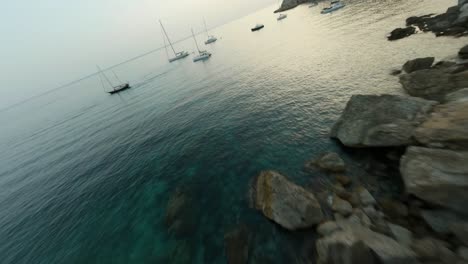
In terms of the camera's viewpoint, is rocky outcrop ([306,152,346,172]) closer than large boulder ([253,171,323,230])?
No

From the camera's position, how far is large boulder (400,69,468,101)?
1722 centimetres

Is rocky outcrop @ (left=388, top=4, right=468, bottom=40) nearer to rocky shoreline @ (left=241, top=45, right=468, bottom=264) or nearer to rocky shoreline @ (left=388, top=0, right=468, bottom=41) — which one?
rocky shoreline @ (left=388, top=0, right=468, bottom=41)

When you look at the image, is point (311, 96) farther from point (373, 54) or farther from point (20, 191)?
point (20, 191)

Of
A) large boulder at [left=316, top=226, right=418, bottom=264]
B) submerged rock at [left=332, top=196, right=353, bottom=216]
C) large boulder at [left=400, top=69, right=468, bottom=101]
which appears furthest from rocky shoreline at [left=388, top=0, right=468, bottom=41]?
large boulder at [left=316, top=226, right=418, bottom=264]

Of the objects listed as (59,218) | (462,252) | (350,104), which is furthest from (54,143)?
(462,252)

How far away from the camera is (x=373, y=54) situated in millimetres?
33406

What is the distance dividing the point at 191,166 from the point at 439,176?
19.4 m

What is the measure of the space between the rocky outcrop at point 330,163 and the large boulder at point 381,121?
2315mm

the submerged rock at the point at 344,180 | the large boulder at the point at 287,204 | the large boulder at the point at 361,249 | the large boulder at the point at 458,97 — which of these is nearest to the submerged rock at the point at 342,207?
the large boulder at the point at 287,204

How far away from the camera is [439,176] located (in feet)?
30.9

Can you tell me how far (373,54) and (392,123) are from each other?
2693 cm

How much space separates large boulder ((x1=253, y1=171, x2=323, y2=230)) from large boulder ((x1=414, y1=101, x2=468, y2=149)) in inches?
325

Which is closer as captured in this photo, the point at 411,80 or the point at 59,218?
the point at 59,218

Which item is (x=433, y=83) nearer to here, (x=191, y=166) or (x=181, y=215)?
(x=191, y=166)
